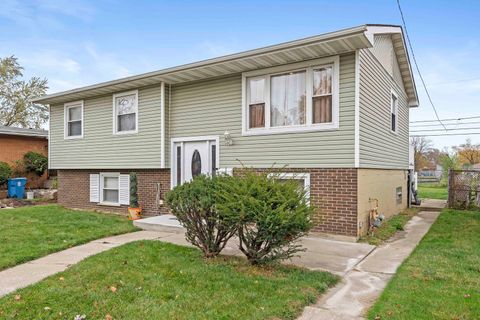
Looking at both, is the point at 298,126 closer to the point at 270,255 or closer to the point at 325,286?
the point at 270,255

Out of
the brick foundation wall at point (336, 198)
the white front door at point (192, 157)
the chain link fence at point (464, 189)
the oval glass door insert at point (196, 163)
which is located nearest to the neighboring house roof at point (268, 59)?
the white front door at point (192, 157)

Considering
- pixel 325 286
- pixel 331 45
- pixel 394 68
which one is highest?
pixel 394 68

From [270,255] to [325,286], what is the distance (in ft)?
3.02

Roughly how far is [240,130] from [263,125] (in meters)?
0.66

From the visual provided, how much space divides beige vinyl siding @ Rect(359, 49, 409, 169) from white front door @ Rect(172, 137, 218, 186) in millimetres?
3819

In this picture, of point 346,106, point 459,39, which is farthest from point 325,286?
point 459,39

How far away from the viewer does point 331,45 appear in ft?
23.1

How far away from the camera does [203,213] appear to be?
5285 mm

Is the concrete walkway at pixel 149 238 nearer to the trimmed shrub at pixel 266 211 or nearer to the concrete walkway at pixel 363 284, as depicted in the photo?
the concrete walkway at pixel 363 284

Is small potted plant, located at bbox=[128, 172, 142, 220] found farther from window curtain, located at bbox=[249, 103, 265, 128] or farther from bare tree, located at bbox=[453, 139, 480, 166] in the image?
bare tree, located at bbox=[453, 139, 480, 166]

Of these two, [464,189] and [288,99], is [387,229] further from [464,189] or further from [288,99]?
[464,189]

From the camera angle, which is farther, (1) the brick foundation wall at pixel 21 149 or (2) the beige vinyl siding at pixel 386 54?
(1) the brick foundation wall at pixel 21 149

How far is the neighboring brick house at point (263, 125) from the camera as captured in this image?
7.40 m

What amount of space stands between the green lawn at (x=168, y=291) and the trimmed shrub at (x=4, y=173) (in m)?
13.2
